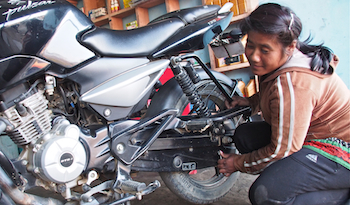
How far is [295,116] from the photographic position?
0.97 meters

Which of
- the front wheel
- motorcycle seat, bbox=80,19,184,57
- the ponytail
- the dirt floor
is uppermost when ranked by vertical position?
motorcycle seat, bbox=80,19,184,57

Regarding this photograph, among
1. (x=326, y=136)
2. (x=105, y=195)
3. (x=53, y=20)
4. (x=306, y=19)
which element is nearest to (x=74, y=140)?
(x=105, y=195)

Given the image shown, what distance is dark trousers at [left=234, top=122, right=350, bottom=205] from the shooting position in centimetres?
109

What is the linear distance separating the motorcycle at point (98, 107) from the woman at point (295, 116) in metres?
0.34

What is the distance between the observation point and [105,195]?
Result: 121 cm

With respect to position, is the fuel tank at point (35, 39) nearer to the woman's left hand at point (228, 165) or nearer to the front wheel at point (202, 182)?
the front wheel at point (202, 182)

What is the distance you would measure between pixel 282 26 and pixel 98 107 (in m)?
0.77

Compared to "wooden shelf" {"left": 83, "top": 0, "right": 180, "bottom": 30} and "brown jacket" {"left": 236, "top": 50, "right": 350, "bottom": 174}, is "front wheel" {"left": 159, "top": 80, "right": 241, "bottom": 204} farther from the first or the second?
"wooden shelf" {"left": 83, "top": 0, "right": 180, "bottom": 30}

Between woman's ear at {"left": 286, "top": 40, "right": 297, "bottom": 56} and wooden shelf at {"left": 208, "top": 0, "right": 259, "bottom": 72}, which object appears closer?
woman's ear at {"left": 286, "top": 40, "right": 297, "bottom": 56}

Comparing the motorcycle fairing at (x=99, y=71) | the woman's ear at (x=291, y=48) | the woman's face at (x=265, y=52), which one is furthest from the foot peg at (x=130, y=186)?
the woman's ear at (x=291, y=48)

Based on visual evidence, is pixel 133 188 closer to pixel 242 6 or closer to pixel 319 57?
pixel 319 57

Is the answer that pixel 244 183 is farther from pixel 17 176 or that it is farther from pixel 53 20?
pixel 53 20

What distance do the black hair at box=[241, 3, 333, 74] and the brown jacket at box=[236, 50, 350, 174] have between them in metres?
0.03

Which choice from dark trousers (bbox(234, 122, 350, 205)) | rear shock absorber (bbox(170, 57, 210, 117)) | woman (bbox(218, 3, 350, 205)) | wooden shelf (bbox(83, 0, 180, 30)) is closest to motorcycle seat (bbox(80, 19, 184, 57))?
rear shock absorber (bbox(170, 57, 210, 117))
